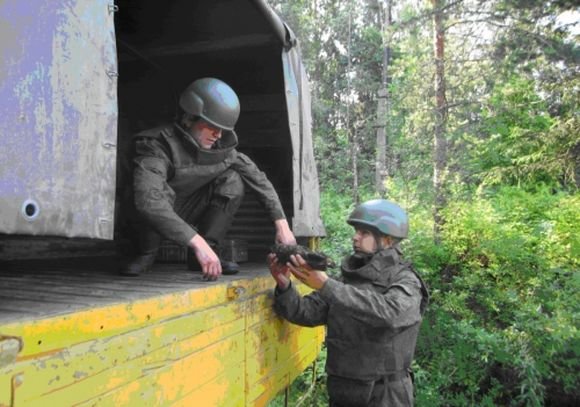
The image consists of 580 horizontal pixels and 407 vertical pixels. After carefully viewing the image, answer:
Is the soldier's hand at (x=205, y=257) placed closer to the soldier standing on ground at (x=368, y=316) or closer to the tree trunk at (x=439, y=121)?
the soldier standing on ground at (x=368, y=316)

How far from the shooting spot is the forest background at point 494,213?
6.95 metres

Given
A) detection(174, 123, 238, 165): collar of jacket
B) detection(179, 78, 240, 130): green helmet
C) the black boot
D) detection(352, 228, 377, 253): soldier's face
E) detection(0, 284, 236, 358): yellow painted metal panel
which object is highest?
detection(179, 78, 240, 130): green helmet

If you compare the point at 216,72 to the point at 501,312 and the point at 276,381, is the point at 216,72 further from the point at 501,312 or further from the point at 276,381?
the point at 501,312

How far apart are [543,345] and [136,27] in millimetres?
6430

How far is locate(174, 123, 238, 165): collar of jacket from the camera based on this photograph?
3.05m

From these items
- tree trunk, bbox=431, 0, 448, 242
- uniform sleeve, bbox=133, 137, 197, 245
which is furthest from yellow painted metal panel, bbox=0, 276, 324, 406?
tree trunk, bbox=431, 0, 448, 242

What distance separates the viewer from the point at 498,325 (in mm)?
7805

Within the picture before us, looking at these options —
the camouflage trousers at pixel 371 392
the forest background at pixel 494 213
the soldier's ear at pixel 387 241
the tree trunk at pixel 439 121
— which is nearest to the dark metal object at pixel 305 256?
the soldier's ear at pixel 387 241

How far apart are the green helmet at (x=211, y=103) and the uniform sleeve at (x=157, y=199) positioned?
1.22 feet

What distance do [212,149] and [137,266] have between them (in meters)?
0.85

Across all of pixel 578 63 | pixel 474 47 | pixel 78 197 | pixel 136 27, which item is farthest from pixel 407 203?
pixel 78 197

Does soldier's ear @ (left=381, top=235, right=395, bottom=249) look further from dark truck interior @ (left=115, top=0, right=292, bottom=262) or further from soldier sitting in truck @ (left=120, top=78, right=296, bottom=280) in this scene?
dark truck interior @ (left=115, top=0, right=292, bottom=262)

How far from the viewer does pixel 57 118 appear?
1.67 metres

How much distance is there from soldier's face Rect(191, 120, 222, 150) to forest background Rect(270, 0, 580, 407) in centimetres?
287
